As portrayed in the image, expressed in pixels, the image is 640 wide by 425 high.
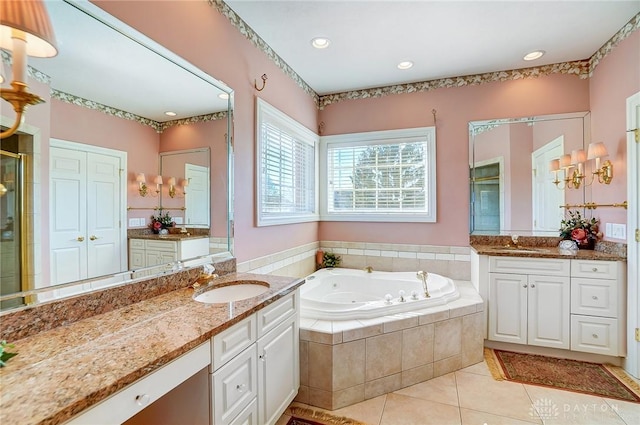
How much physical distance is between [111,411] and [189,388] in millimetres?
438

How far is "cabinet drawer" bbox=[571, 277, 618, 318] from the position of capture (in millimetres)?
2393

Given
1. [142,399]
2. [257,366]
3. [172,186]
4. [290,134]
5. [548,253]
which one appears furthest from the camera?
[290,134]

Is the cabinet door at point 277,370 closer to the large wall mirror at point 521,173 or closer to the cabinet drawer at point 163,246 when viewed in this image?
the cabinet drawer at point 163,246

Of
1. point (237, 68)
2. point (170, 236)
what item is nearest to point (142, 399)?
point (170, 236)

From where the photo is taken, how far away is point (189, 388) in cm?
120

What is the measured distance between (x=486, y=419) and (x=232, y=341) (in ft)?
5.59

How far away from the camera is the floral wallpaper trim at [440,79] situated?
7.43 feet

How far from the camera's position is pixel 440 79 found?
10.7 ft

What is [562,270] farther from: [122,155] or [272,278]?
[122,155]

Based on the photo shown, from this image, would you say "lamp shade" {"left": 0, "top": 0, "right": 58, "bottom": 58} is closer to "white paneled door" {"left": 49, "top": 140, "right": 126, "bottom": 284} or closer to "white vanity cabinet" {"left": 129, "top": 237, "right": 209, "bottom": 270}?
"white paneled door" {"left": 49, "top": 140, "right": 126, "bottom": 284}

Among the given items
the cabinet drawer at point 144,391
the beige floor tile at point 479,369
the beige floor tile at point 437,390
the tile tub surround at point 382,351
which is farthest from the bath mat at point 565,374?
the cabinet drawer at point 144,391

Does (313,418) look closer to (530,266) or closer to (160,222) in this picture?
(160,222)

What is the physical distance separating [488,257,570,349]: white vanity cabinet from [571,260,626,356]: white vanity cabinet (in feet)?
0.20

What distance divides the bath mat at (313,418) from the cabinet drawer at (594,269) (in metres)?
2.19
